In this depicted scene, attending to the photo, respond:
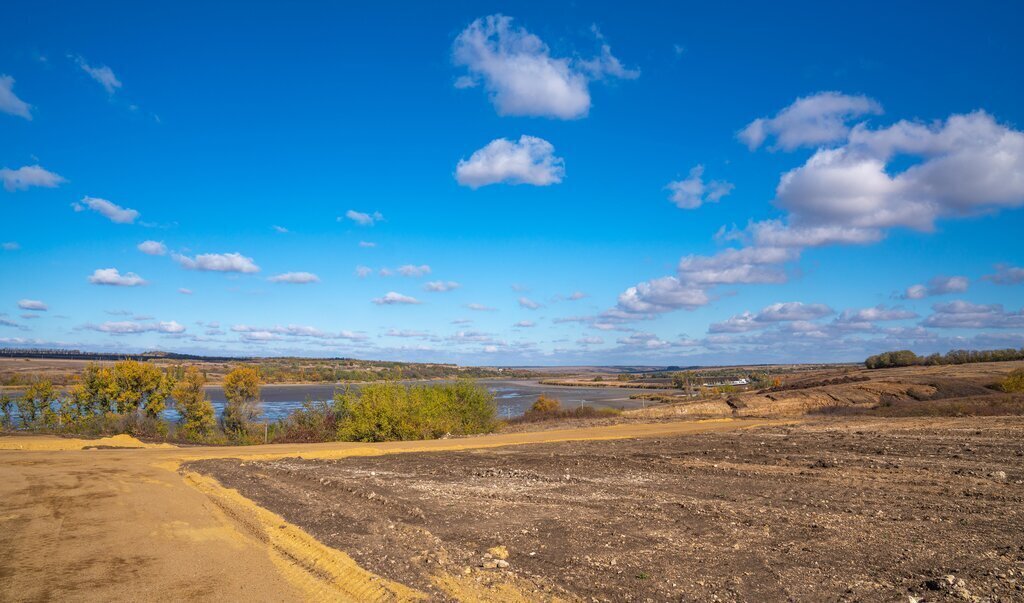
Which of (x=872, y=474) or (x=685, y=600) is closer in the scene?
(x=685, y=600)

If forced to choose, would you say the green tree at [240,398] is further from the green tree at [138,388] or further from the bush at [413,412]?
the bush at [413,412]

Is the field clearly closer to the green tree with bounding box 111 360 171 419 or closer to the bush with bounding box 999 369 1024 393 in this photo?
the bush with bounding box 999 369 1024 393

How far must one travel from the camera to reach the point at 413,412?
3328 cm

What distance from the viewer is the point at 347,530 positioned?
1005 cm

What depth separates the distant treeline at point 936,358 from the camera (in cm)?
6241

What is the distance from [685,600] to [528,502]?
6.02 m

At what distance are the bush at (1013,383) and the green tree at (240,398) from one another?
5314 centimetres

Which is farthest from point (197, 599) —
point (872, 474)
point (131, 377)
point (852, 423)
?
point (131, 377)

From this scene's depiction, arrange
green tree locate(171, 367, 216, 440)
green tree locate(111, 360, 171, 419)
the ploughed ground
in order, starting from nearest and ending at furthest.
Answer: the ploughed ground → green tree locate(171, 367, 216, 440) → green tree locate(111, 360, 171, 419)

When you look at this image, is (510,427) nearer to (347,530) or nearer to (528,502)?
(528,502)

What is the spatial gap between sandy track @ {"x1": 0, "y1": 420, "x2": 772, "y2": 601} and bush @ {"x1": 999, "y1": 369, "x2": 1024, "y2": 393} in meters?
44.5

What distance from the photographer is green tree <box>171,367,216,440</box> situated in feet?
152

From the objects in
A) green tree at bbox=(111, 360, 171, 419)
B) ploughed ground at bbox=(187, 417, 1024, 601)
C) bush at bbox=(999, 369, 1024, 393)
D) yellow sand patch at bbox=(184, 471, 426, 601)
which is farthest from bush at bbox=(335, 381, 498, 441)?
bush at bbox=(999, 369, 1024, 393)

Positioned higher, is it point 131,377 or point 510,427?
point 131,377
